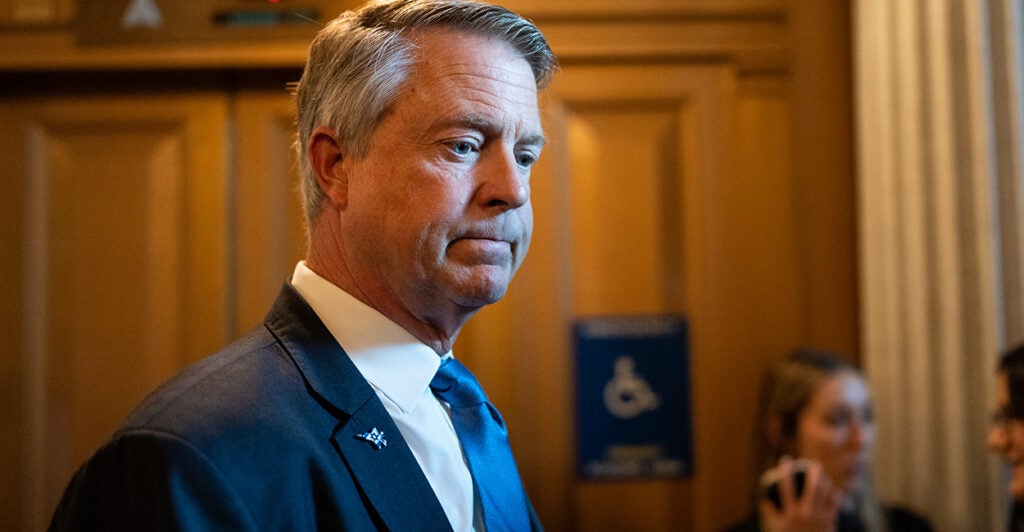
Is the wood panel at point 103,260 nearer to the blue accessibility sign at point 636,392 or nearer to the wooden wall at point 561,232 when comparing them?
the wooden wall at point 561,232

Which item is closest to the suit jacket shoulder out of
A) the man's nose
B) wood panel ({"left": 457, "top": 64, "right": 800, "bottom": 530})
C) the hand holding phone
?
the man's nose

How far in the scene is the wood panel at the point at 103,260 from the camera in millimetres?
2309

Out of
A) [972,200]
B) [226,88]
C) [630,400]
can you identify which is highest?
[226,88]

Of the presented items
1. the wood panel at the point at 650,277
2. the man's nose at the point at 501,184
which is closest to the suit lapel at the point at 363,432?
the man's nose at the point at 501,184

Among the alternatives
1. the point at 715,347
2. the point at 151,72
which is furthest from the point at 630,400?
the point at 151,72

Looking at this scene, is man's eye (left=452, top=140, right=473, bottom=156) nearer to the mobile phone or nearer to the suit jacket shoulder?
the suit jacket shoulder

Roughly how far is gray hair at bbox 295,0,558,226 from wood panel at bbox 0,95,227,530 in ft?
4.72

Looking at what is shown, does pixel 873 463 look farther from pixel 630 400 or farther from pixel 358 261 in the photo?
pixel 358 261

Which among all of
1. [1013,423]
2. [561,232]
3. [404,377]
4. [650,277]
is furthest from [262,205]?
[1013,423]

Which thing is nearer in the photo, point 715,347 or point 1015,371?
point 1015,371

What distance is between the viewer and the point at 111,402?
2.31 m

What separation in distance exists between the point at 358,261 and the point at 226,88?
5.34ft

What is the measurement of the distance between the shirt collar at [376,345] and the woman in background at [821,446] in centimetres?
130

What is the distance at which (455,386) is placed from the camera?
100 cm
